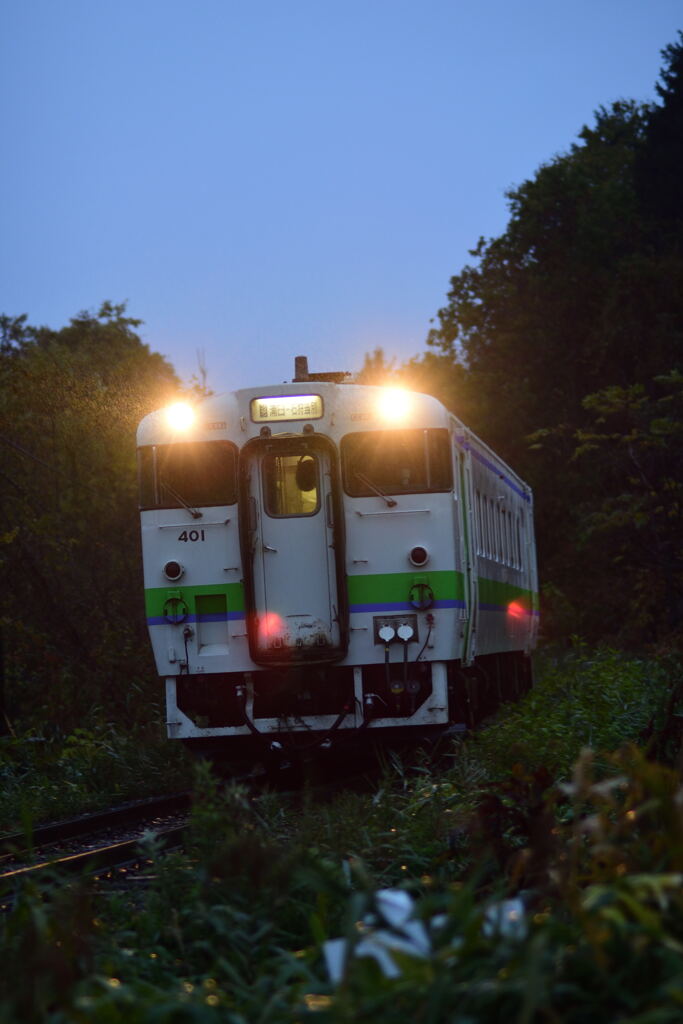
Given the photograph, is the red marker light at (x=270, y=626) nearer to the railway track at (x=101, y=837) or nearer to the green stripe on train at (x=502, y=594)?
the railway track at (x=101, y=837)

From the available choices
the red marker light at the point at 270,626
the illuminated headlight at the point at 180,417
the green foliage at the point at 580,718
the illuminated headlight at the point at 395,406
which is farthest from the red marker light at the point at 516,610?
the illuminated headlight at the point at 180,417

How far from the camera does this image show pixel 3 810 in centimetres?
1161

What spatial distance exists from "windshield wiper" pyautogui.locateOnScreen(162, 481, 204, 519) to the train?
0.5 inches

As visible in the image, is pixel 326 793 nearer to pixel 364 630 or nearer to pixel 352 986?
pixel 364 630

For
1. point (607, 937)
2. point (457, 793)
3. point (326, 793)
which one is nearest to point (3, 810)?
point (326, 793)

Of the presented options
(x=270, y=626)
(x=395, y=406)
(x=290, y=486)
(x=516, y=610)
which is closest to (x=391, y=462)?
(x=395, y=406)

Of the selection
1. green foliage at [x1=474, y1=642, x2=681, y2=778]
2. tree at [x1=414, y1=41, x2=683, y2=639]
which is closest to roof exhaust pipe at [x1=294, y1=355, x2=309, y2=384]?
green foliage at [x1=474, y1=642, x2=681, y2=778]

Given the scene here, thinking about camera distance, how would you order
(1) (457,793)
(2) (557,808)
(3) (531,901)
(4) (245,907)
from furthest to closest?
(1) (457,793)
(2) (557,808)
(4) (245,907)
(3) (531,901)

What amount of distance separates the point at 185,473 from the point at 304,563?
128 centimetres

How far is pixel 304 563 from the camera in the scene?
39.7 ft

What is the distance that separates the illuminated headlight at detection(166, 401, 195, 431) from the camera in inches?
489

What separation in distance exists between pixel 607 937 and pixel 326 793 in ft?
28.0

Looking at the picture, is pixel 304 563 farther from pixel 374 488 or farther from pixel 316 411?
pixel 316 411

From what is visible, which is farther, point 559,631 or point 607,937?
point 559,631
